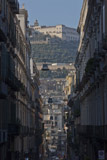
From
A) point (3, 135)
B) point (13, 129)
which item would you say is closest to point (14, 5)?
point (13, 129)

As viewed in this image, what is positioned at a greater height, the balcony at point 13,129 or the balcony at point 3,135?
the balcony at point 13,129

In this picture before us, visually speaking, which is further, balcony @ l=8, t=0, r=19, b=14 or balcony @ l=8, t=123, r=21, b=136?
balcony @ l=8, t=0, r=19, b=14

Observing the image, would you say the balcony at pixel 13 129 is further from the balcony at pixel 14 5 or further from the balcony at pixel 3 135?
the balcony at pixel 14 5

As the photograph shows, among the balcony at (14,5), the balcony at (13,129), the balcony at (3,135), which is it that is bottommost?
the balcony at (3,135)

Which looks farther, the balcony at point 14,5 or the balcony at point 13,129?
the balcony at point 14,5

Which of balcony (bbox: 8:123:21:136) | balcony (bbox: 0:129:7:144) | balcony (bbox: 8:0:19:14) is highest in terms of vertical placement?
balcony (bbox: 8:0:19:14)

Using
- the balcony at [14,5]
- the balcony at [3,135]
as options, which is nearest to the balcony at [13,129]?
the balcony at [3,135]

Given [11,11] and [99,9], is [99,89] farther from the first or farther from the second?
[11,11]

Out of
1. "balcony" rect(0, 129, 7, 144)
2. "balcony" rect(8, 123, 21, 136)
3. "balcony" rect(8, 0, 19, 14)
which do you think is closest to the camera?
"balcony" rect(0, 129, 7, 144)

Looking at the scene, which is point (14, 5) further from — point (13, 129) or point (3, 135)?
point (3, 135)

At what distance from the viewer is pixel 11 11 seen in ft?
144

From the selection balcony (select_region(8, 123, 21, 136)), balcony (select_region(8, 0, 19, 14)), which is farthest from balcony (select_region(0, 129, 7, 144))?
balcony (select_region(8, 0, 19, 14))

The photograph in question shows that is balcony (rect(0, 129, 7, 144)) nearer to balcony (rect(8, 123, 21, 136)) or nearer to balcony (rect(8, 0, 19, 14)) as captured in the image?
balcony (rect(8, 123, 21, 136))

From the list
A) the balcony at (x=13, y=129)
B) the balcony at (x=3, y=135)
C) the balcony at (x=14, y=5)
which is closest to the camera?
the balcony at (x=3, y=135)
